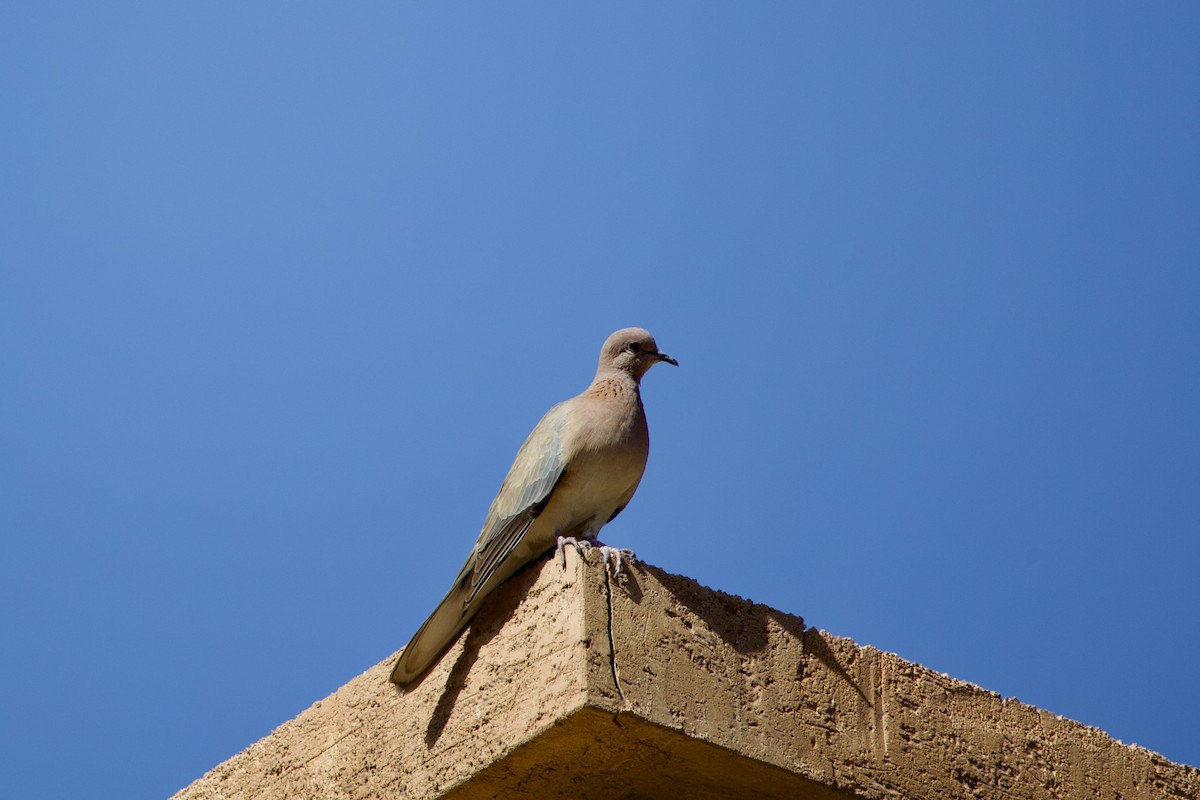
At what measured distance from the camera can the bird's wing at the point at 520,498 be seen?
468cm

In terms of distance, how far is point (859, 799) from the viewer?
446cm

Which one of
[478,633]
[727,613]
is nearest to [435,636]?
[478,633]

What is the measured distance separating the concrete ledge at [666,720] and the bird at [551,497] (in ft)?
0.31

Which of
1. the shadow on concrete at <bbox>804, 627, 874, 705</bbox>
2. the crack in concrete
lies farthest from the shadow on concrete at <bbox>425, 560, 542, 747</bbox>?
the shadow on concrete at <bbox>804, 627, 874, 705</bbox>

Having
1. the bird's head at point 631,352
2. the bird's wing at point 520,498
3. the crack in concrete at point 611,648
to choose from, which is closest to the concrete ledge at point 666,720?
the crack in concrete at point 611,648

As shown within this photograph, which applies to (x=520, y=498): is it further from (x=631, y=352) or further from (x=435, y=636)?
(x=631, y=352)

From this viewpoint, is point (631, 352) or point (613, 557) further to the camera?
point (631, 352)

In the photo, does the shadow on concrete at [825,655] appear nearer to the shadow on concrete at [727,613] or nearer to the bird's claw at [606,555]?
the shadow on concrete at [727,613]

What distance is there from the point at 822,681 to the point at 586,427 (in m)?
1.25

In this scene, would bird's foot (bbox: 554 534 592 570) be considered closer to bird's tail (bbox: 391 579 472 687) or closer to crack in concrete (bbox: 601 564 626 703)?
crack in concrete (bbox: 601 564 626 703)

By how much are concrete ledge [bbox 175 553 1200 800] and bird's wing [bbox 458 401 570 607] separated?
13 cm

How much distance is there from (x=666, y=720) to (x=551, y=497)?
1081 mm

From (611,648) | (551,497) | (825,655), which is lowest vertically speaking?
(611,648)

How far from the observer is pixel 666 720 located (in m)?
4.01
